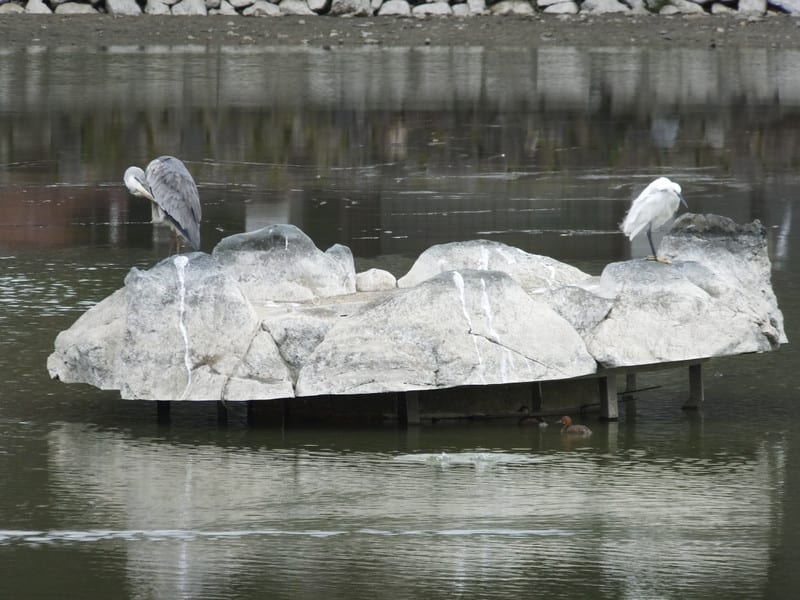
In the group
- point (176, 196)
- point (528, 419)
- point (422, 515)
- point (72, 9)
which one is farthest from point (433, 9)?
point (422, 515)

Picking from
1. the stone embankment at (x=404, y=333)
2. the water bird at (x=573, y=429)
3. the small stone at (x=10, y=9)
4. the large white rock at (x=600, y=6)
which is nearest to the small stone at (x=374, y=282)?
the stone embankment at (x=404, y=333)

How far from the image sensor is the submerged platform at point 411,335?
9320 mm

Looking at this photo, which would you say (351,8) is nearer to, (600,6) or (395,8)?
(395,8)

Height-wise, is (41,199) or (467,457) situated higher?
(41,199)

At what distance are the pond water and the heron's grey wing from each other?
1290 mm

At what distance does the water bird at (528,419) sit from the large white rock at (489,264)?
1.22 m

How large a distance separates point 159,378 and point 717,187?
11.4 metres

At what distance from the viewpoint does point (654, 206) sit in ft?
35.2

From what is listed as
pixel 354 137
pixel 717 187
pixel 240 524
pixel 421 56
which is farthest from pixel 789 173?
pixel 421 56

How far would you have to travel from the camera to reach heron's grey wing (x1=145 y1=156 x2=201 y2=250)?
12.4 meters

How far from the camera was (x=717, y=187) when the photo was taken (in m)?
19.4

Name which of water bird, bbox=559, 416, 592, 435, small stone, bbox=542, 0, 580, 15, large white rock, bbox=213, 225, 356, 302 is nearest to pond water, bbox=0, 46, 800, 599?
water bird, bbox=559, 416, 592, 435

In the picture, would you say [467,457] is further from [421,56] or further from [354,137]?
[421,56]

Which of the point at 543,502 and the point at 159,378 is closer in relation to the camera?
the point at 543,502
